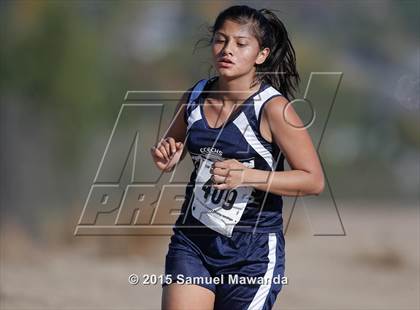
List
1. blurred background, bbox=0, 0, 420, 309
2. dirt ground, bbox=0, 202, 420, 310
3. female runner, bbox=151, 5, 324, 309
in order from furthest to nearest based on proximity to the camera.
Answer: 1. blurred background, bbox=0, 0, 420, 309
2. dirt ground, bbox=0, 202, 420, 310
3. female runner, bbox=151, 5, 324, 309

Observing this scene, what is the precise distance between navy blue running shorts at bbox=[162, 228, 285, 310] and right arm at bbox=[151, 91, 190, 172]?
301mm

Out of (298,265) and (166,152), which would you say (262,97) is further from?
(298,265)

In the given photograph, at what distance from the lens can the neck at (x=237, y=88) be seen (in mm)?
3250

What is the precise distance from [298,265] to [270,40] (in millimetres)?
4484

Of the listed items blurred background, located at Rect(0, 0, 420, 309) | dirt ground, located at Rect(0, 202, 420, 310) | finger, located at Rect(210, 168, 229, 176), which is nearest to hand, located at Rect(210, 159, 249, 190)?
finger, located at Rect(210, 168, 229, 176)

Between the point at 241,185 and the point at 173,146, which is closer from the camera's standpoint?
the point at 241,185

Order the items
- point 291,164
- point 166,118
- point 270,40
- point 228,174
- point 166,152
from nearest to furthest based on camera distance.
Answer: point 228,174 → point 291,164 → point 166,152 → point 270,40 → point 166,118

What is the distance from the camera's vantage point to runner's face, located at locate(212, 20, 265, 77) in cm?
321

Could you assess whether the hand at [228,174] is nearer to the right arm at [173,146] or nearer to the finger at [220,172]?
the finger at [220,172]

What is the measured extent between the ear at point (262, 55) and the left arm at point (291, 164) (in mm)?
252

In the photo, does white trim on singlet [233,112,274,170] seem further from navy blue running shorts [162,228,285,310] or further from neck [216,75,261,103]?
navy blue running shorts [162,228,285,310]

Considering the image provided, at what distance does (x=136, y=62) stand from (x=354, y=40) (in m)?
2.00

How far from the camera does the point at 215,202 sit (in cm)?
330

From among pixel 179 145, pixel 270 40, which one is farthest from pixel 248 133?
pixel 270 40
